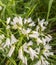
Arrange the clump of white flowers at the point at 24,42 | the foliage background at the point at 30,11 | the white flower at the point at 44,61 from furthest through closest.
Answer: the foliage background at the point at 30,11
the white flower at the point at 44,61
the clump of white flowers at the point at 24,42

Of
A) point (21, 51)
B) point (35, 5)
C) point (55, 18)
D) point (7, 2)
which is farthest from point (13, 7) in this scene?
point (21, 51)

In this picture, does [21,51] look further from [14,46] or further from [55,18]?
[55,18]

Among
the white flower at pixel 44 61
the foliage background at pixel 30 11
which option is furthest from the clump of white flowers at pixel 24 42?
the foliage background at pixel 30 11

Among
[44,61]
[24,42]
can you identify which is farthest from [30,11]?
[44,61]

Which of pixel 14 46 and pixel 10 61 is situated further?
pixel 10 61

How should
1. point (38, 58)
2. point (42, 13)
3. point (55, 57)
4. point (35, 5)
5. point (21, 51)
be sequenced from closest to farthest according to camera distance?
point (21, 51), point (38, 58), point (55, 57), point (35, 5), point (42, 13)

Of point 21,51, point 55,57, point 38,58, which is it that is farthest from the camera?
point 55,57

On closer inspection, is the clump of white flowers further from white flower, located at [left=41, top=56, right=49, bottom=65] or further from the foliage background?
the foliage background

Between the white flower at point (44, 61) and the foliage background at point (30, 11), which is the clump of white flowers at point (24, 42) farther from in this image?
the foliage background at point (30, 11)

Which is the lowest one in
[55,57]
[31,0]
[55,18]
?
[55,57]
